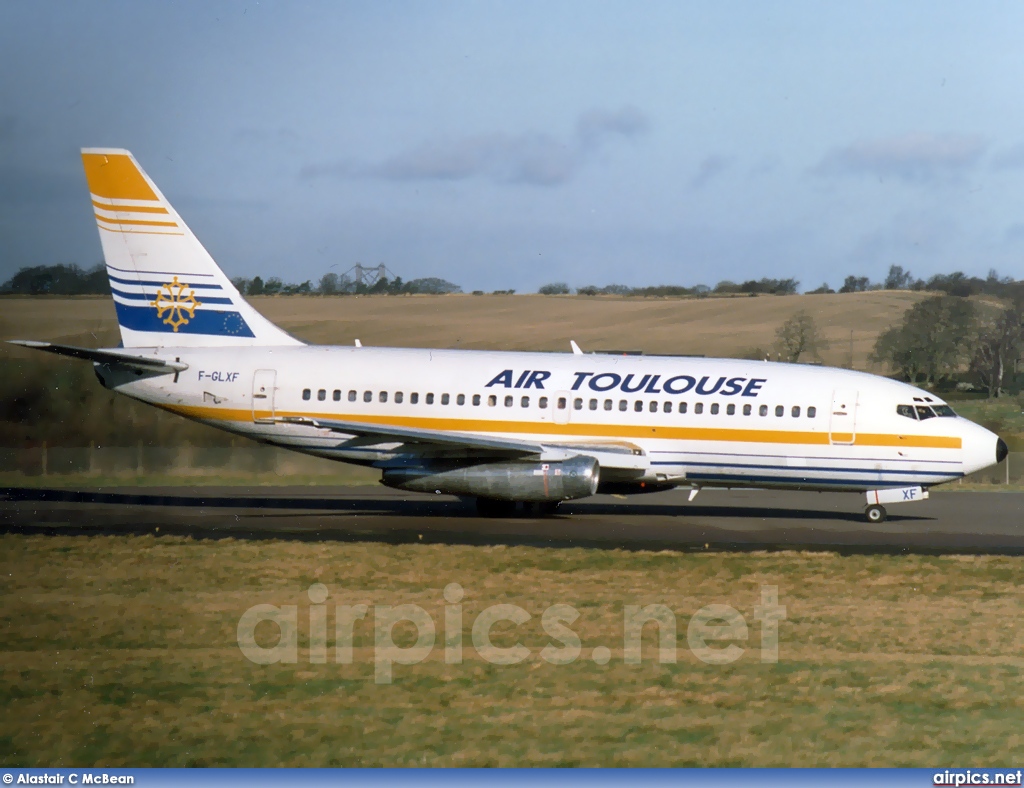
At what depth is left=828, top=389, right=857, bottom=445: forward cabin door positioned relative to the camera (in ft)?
79.0

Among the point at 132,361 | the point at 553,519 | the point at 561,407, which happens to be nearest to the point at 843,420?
the point at 561,407

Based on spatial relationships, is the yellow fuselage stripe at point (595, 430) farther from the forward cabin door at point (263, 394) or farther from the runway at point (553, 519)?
the runway at point (553, 519)

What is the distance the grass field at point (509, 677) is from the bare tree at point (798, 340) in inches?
2321

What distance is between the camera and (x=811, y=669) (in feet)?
37.5

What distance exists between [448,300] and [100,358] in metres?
53.9

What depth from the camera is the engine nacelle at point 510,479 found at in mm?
23219

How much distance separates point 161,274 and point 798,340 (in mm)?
57538

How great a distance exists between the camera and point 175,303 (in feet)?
89.7

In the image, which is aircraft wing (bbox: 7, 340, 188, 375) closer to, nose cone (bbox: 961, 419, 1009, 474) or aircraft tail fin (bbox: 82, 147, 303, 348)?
aircraft tail fin (bbox: 82, 147, 303, 348)

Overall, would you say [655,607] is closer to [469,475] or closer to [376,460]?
[469,475]

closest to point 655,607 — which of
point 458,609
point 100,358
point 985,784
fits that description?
point 458,609

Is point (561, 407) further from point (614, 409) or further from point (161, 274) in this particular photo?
point (161, 274)

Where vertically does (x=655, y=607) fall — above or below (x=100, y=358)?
below

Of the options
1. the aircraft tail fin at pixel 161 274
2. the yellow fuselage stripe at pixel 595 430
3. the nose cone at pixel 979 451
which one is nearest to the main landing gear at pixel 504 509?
the yellow fuselage stripe at pixel 595 430
